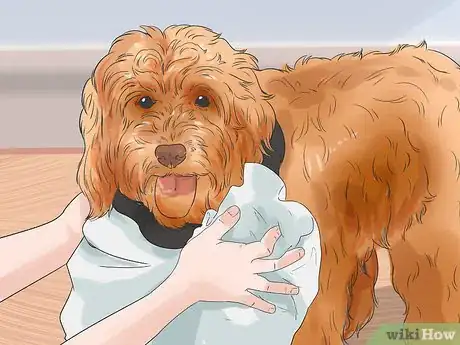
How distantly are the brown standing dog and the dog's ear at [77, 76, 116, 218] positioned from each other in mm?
245

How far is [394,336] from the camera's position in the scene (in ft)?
3.07

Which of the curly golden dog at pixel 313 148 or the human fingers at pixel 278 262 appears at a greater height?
the curly golden dog at pixel 313 148

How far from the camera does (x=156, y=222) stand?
911 mm

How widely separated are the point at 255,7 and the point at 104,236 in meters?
0.41

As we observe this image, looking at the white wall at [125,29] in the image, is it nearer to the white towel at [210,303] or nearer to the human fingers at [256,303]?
the white towel at [210,303]

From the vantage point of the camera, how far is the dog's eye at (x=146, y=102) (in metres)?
0.88

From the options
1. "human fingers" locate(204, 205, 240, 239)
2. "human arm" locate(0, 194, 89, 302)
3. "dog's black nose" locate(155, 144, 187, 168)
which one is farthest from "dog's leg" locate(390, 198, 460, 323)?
"human arm" locate(0, 194, 89, 302)

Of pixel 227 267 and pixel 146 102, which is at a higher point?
pixel 146 102

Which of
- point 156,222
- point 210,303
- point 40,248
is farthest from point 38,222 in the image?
point 210,303

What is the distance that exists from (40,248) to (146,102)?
27cm

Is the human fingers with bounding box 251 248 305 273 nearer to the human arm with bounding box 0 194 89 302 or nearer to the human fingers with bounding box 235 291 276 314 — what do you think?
the human fingers with bounding box 235 291 276 314

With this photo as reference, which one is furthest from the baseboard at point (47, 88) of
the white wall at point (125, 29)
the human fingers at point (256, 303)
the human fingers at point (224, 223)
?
the human fingers at point (256, 303)

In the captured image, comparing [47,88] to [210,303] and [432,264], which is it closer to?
[210,303]

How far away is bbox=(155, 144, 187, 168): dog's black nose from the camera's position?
0.87 metres
